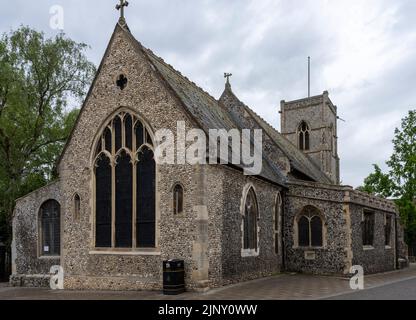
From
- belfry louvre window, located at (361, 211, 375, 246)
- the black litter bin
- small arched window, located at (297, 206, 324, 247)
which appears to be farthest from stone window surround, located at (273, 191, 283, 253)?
the black litter bin

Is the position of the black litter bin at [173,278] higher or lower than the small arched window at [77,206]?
lower

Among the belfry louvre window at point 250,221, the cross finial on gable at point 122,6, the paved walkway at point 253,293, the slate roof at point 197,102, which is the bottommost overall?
the paved walkway at point 253,293

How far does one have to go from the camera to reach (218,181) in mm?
17375

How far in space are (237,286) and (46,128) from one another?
59.9ft

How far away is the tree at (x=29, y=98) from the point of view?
2742 cm

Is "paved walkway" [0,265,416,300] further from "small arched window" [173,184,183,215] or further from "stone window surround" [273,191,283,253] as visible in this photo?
"stone window surround" [273,191,283,253]

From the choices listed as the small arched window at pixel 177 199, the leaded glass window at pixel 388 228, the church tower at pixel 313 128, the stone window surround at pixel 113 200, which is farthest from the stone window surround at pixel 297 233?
the church tower at pixel 313 128

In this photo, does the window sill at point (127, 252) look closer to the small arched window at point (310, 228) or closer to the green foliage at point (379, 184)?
the small arched window at point (310, 228)

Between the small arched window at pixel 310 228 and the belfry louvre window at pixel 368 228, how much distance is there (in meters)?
2.62

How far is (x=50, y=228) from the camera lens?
23000mm

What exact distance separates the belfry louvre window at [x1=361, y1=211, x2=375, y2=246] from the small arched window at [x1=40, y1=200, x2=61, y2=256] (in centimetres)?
1517
